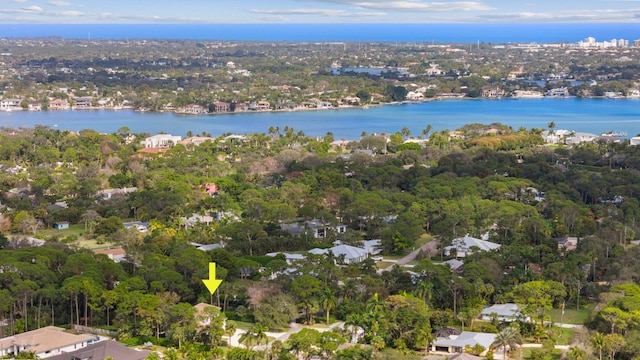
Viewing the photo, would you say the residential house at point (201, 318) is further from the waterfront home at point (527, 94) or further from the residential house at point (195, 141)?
the waterfront home at point (527, 94)

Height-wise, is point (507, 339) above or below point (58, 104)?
above

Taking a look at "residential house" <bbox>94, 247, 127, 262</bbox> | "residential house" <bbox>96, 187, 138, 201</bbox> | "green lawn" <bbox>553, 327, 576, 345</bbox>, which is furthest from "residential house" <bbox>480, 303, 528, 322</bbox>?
"residential house" <bbox>96, 187, 138, 201</bbox>

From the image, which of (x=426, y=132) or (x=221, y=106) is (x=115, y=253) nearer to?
(x=426, y=132)

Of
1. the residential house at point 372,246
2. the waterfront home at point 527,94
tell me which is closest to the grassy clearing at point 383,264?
the residential house at point 372,246

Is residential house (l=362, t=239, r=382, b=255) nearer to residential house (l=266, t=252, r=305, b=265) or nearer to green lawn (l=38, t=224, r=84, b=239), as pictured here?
residential house (l=266, t=252, r=305, b=265)

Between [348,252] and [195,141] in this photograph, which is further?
[195,141]

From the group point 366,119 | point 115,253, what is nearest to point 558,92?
point 366,119

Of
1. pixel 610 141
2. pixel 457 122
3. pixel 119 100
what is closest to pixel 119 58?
pixel 119 100

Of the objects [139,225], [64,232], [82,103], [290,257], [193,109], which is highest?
[290,257]
